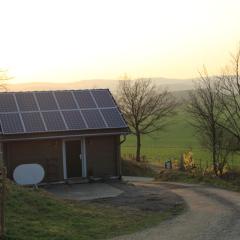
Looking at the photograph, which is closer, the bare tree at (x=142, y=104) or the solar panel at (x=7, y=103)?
the solar panel at (x=7, y=103)

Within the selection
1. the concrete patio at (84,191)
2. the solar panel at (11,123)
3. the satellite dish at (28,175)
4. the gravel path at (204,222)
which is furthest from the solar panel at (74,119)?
the gravel path at (204,222)

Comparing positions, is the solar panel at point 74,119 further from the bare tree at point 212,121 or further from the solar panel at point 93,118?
the bare tree at point 212,121

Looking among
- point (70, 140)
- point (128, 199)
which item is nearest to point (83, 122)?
point (70, 140)

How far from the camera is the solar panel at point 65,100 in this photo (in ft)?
89.3

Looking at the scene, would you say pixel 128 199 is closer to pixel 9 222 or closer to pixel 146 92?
pixel 9 222

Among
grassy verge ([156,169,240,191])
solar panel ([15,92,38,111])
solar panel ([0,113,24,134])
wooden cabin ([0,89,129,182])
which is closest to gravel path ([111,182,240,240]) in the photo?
grassy verge ([156,169,240,191])

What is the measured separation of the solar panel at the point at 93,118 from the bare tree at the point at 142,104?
25.1 metres

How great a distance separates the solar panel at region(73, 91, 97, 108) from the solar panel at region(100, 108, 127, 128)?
33.7 inches

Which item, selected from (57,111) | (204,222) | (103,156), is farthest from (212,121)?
(204,222)

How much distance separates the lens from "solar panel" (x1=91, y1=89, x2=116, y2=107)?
91.3ft

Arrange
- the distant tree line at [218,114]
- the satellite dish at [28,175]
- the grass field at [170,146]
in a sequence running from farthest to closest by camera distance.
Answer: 1. the grass field at [170,146]
2. the distant tree line at [218,114]
3. the satellite dish at [28,175]

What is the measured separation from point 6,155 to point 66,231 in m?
12.6

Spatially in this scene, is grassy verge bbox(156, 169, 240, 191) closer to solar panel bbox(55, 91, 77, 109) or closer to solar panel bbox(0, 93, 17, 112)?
solar panel bbox(55, 91, 77, 109)

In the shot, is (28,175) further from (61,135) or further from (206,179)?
(206,179)
